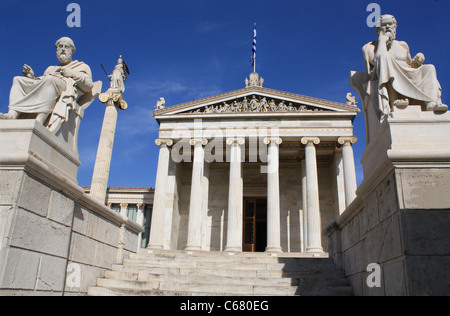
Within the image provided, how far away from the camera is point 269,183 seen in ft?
73.5

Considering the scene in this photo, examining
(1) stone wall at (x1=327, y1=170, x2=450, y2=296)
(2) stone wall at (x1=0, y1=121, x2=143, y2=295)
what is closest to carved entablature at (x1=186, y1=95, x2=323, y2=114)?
(2) stone wall at (x1=0, y1=121, x2=143, y2=295)

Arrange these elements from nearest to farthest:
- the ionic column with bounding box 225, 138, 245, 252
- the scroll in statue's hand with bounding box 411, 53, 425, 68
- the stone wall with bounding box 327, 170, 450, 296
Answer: the stone wall with bounding box 327, 170, 450, 296
the scroll in statue's hand with bounding box 411, 53, 425, 68
the ionic column with bounding box 225, 138, 245, 252

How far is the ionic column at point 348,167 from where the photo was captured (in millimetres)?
21655

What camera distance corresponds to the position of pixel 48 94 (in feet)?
21.0

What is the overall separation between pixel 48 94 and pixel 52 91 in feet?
0.29

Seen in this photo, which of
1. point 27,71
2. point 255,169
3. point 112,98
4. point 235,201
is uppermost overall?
point 112,98

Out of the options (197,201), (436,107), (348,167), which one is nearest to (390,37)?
(436,107)

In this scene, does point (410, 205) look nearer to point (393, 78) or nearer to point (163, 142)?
point (393, 78)

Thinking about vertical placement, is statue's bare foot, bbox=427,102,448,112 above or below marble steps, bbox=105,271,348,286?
above

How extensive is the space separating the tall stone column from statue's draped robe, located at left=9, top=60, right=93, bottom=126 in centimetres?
1307

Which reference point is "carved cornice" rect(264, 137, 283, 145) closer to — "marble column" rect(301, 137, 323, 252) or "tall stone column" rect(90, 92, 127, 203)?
"marble column" rect(301, 137, 323, 252)

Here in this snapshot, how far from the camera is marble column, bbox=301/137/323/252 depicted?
20.6 metres

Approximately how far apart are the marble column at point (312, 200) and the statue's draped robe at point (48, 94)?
55.4ft

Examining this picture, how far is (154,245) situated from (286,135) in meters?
10.8
